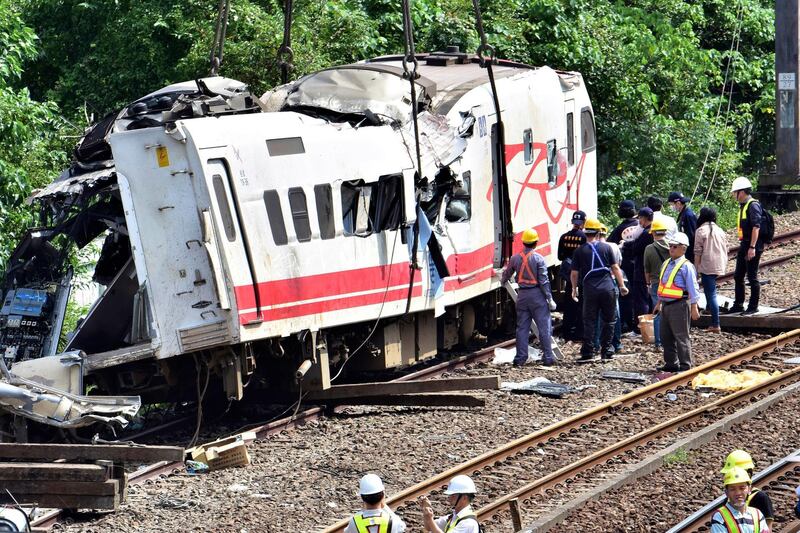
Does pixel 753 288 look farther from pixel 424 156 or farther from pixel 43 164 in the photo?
pixel 43 164

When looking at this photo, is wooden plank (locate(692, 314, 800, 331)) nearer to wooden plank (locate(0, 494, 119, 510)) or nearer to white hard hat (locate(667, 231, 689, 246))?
white hard hat (locate(667, 231, 689, 246))

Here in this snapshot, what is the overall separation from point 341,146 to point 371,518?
686 cm

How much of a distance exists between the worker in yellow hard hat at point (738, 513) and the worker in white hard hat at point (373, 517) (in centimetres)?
191

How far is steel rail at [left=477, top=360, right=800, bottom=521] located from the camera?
1093 centimetres

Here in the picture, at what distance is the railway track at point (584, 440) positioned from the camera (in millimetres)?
11281

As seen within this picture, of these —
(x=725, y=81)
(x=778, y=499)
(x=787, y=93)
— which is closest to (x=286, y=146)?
(x=778, y=499)

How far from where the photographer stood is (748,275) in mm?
18031

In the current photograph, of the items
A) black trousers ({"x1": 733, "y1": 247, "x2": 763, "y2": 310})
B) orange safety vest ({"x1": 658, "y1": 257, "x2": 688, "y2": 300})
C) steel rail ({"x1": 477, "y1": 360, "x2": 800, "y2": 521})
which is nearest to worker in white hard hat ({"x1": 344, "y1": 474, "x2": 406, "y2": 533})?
steel rail ({"x1": 477, "y1": 360, "x2": 800, "y2": 521})

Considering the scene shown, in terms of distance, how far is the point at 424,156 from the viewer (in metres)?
15.1

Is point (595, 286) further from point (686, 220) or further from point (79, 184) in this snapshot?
point (79, 184)

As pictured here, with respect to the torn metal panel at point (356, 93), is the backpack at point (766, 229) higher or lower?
lower

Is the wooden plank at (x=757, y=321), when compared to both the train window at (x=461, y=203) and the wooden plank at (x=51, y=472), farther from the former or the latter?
the wooden plank at (x=51, y=472)

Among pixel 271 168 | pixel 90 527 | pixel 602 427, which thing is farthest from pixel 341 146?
pixel 90 527

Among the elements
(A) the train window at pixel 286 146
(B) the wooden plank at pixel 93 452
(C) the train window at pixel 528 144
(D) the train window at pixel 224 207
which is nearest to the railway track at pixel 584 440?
(B) the wooden plank at pixel 93 452
